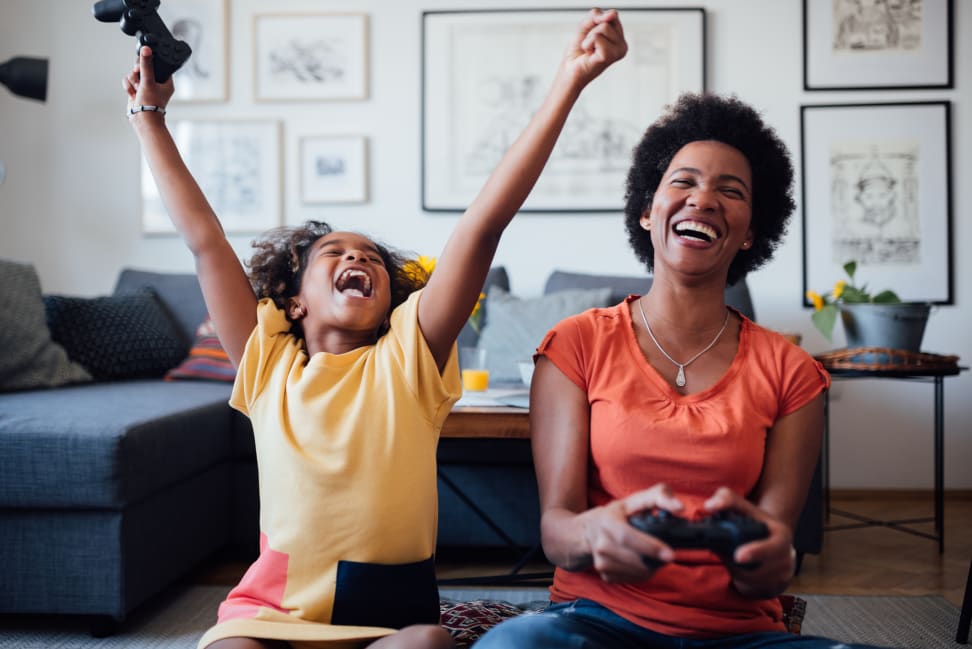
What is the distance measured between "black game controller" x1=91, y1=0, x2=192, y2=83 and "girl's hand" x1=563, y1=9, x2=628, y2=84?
0.55 meters

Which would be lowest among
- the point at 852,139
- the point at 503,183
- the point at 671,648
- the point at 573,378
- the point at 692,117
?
the point at 671,648

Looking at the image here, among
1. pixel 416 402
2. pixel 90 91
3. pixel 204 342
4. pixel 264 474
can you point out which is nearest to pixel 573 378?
pixel 416 402

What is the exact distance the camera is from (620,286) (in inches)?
121

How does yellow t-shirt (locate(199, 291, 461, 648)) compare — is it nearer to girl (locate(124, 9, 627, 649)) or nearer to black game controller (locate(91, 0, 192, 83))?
girl (locate(124, 9, 627, 649))

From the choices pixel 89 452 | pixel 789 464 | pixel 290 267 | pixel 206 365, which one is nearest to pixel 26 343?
pixel 206 365

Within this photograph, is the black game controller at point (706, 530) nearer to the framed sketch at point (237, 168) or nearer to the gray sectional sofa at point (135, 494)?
the gray sectional sofa at point (135, 494)

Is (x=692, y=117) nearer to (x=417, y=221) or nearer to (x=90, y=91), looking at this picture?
(x=417, y=221)

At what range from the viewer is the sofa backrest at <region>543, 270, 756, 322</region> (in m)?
2.94

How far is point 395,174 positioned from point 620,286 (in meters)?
1.18

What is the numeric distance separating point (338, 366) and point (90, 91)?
3175mm

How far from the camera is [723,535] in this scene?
2.66 ft

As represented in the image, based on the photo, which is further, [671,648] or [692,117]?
[692,117]

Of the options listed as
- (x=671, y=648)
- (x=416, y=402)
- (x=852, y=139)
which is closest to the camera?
(x=671, y=648)

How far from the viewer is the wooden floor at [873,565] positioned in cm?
237
